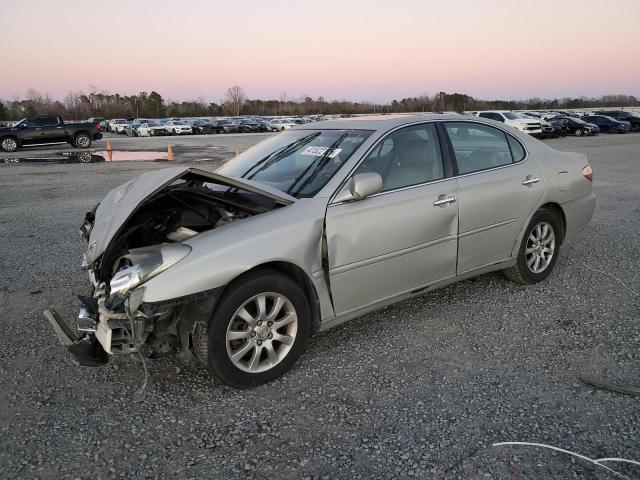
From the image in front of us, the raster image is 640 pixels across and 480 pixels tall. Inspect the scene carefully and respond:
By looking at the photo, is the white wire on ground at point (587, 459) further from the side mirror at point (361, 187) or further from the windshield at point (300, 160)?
the windshield at point (300, 160)

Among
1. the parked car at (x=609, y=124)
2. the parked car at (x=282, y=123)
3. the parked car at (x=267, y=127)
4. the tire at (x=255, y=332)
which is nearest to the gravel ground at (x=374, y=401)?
the tire at (x=255, y=332)

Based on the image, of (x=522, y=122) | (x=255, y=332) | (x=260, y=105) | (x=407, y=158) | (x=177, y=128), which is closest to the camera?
(x=255, y=332)

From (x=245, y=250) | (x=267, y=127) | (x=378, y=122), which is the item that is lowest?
(x=267, y=127)

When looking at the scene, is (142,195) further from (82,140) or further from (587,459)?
(82,140)

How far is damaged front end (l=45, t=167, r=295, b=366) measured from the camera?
114 inches

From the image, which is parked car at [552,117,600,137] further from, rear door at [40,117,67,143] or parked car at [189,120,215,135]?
parked car at [189,120,215,135]

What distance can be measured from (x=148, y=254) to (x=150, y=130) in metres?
43.6

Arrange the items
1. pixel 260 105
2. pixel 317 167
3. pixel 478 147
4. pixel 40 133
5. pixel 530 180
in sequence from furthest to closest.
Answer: pixel 260 105 → pixel 40 133 → pixel 530 180 → pixel 478 147 → pixel 317 167

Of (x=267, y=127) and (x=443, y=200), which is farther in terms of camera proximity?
(x=267, y=127)

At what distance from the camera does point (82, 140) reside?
26359 mm

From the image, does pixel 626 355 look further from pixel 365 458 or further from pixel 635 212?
pixel 635 212

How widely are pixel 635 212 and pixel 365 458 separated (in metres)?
7.62

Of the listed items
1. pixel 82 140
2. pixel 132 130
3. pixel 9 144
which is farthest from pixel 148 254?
pixel 132 130

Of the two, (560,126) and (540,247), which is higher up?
(540,247)
